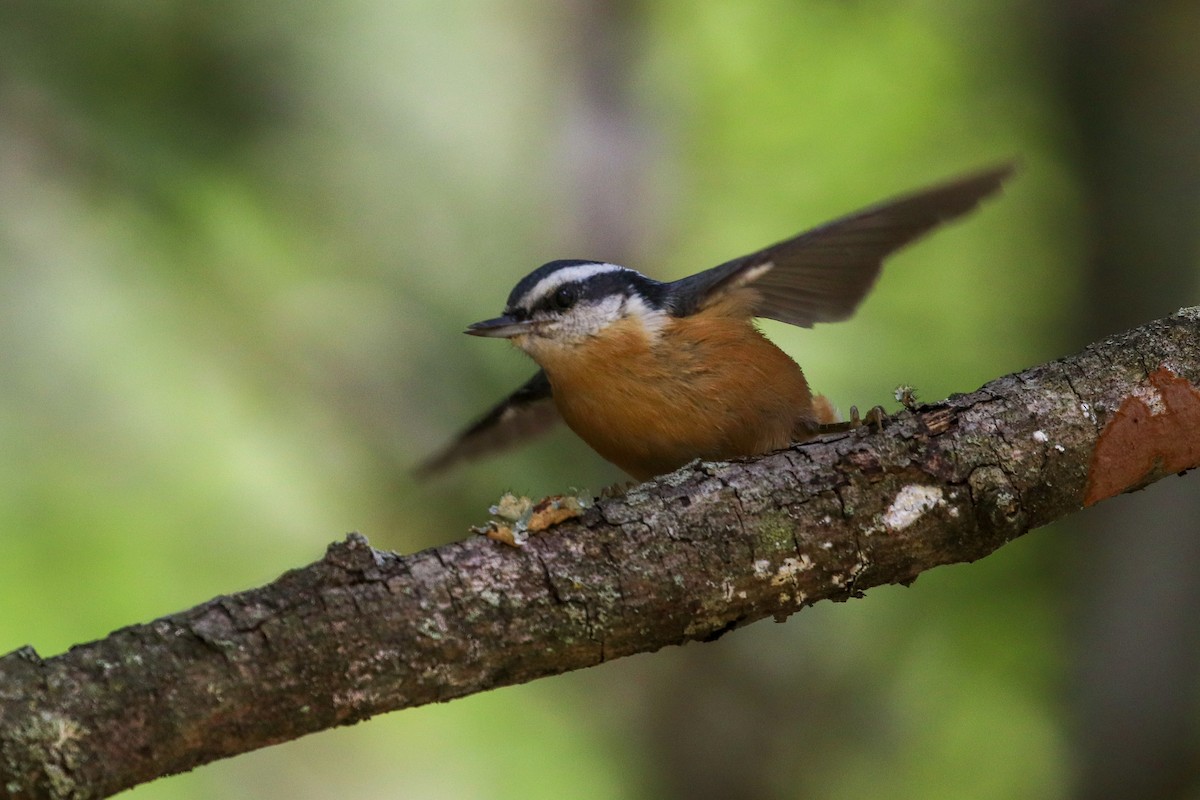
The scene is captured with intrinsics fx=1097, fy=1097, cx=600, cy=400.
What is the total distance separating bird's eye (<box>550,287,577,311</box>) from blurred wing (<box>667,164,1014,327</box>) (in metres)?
0.38

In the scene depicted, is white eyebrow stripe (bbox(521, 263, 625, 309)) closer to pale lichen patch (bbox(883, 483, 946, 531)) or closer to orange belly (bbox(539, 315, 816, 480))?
orange belly (bbox(539, 315, 816, 480))

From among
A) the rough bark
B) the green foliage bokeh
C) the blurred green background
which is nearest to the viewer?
the rough bark

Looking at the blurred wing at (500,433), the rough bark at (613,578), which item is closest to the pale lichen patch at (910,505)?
the rough bark at (613,578)

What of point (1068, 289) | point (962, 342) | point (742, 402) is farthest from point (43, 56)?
point (1068, 289)


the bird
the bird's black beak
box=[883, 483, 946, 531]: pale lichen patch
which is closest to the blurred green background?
the bird's black beak

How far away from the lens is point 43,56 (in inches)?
229

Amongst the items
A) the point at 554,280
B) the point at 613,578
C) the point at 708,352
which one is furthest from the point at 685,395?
the point at 613,578

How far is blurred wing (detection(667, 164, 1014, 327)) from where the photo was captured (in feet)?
11.1

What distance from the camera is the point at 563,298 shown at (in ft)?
13.9

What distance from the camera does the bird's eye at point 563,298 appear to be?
4234 mm

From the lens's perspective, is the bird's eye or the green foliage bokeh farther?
the green foliage bokeh

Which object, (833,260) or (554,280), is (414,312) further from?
(833,260)

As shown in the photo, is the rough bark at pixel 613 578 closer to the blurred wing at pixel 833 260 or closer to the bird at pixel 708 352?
the blurred wing at pixel 833 260

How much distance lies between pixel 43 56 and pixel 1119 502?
19.4 feet
